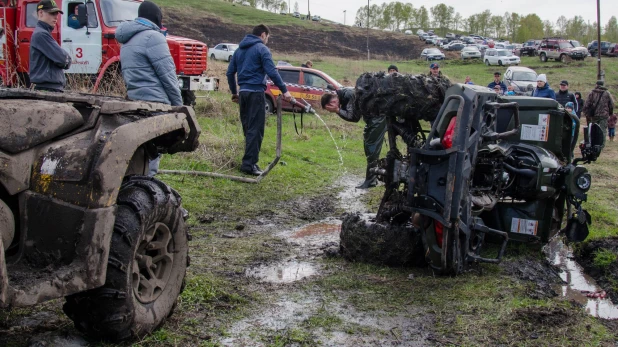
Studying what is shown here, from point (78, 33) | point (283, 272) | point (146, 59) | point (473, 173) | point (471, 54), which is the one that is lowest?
point (471, 54)

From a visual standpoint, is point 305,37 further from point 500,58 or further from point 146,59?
point 146,59

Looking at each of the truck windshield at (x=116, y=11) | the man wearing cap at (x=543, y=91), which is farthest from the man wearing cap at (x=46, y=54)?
the man wearing cap at (x=543, y=91)

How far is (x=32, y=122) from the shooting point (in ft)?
10.1

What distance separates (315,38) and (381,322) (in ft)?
223

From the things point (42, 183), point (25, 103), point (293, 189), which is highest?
point (25, 103)

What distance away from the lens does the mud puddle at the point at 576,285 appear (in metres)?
5.07

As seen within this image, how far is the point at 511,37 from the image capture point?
10469 cm

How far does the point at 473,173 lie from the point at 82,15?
10.3 m

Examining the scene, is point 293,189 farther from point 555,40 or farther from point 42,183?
point 555,40

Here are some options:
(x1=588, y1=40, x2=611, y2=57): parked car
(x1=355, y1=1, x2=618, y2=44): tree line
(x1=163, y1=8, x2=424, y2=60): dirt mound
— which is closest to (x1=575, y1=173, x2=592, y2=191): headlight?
(x1=588, y1=40, x2=611, y2=57): parked car

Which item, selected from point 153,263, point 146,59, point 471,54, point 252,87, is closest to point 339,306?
point 153,263

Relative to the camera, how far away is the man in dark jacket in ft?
20.0

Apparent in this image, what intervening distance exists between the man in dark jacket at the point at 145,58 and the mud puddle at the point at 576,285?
3998 millimetres

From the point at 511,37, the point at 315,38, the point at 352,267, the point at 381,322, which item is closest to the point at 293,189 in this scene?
the point at 352,267
